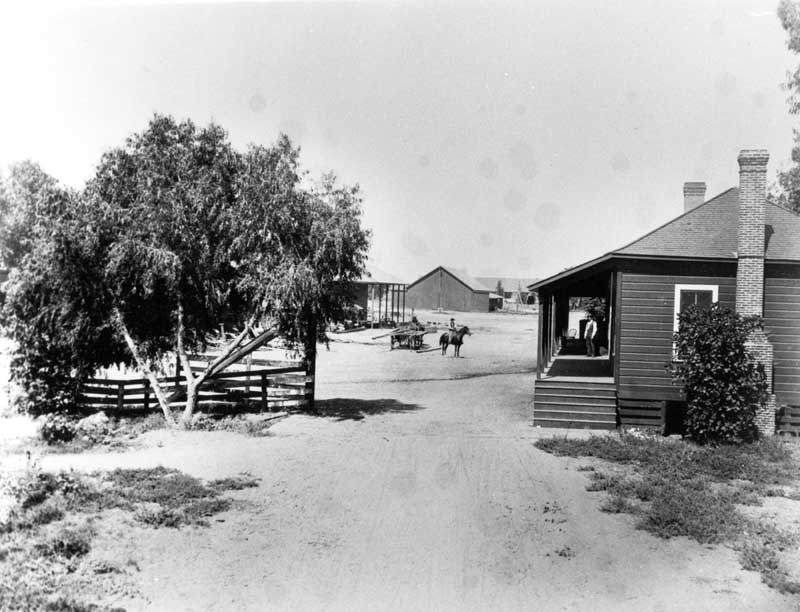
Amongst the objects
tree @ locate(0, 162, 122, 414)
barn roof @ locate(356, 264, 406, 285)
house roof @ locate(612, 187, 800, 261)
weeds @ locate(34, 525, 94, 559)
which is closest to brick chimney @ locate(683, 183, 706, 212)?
house roof @ locate(612, 187, 800, 261)

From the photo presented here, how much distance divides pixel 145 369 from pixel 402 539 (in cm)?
924

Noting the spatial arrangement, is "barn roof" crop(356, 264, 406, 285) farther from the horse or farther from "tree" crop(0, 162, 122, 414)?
"tree" crop(0, 162, 122, 414)

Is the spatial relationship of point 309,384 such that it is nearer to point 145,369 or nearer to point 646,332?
point 145,369

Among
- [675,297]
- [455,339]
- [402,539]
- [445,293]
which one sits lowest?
[402,539]

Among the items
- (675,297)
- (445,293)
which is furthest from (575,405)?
(445,293)

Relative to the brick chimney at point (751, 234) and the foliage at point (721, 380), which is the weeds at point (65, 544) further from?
the brick chimney at point (751, 234)

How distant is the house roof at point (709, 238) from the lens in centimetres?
1491

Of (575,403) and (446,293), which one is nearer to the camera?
(575,403)

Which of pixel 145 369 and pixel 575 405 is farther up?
pixel 145 369

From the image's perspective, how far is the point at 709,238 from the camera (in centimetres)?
1541

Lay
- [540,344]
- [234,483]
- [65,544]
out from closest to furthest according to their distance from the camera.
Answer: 1. [65,544]
2. [234,483]
3. [540,344]

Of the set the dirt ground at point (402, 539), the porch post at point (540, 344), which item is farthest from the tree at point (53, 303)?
the porch post at point (540, 344)

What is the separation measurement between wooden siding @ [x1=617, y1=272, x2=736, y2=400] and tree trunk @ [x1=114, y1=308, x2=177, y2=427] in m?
10.8

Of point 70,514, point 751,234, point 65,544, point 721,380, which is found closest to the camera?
point 65,544
